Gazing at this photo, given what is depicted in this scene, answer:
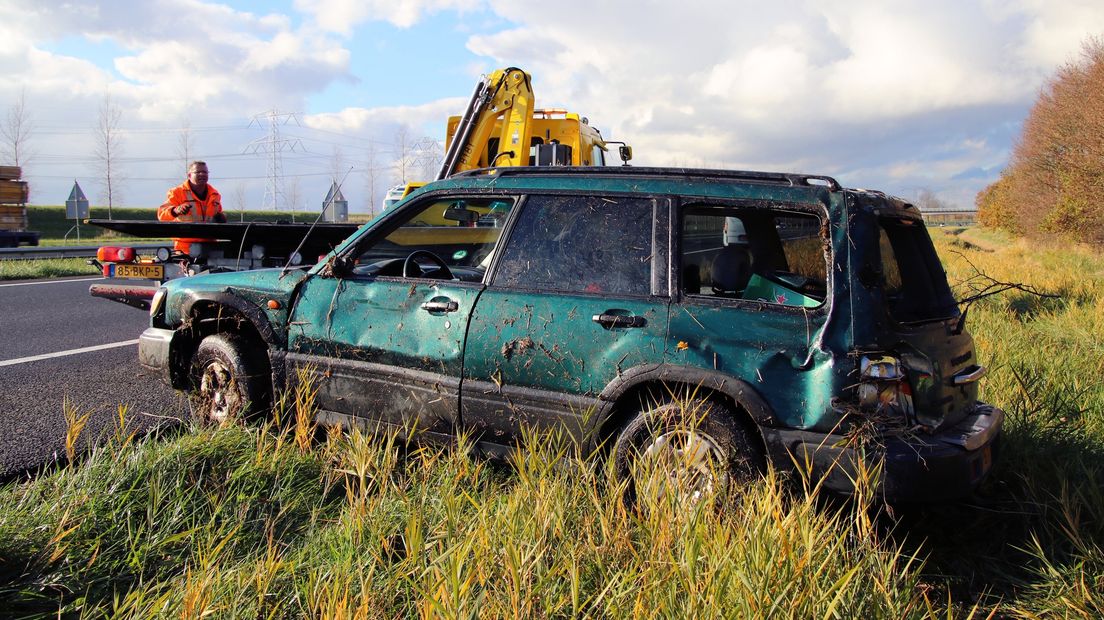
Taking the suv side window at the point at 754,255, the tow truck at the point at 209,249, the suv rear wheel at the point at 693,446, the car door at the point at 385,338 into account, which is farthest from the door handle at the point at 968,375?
the tow truck at the point at 209,249

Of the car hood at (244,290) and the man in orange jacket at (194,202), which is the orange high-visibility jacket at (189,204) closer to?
the man in orange jacket at (194,202)

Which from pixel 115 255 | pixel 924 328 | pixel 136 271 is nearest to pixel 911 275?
pixel 924 328

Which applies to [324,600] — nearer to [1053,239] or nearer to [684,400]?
[684,400]

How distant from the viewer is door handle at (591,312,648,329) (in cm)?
337

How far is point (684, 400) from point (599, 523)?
69cm

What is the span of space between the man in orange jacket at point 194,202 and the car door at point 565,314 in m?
7.47

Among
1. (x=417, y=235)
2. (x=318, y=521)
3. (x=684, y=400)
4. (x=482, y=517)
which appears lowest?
(x=318, y=521)

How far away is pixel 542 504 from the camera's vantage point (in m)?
2.65

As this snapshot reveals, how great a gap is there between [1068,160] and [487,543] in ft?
84.7

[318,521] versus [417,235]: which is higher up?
[417,235]

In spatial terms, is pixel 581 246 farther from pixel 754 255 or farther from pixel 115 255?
pixel 115 255

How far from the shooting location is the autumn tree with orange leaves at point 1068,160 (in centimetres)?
2181

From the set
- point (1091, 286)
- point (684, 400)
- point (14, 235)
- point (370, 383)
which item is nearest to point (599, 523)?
point (684, 400)

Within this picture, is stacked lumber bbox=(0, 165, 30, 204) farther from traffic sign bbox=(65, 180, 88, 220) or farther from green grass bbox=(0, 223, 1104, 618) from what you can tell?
green grass bbox=(0, 223, 1104, 618)
